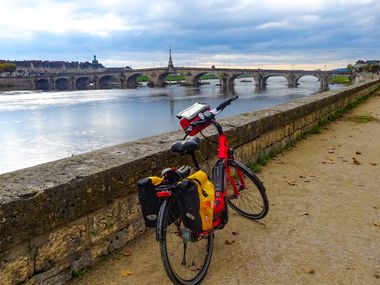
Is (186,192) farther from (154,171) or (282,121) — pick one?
(282,121)

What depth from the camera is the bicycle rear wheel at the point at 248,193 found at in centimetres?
306

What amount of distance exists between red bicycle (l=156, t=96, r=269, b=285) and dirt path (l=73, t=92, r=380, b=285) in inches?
4.3

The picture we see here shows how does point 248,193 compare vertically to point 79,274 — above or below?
above

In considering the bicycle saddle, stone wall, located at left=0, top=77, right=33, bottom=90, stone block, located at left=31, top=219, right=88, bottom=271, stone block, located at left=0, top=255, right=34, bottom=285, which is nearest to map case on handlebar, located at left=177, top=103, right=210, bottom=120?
the bicycle saddle

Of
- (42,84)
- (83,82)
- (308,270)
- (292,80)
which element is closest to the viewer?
(308,270)

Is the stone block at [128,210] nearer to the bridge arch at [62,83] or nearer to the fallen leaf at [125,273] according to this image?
the fallen leaf at [125,273]

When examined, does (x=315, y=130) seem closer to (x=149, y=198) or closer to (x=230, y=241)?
(x=230, y=241)

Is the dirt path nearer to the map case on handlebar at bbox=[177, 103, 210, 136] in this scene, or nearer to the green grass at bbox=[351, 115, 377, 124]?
the map case on handlebar at bbox=[177, 103, 210, 136]

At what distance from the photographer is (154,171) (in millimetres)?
2926

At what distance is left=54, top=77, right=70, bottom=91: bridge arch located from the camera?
292ft

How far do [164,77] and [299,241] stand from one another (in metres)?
83.1

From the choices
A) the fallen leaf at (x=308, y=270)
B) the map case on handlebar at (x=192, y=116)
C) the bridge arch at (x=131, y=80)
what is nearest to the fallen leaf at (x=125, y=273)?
the map case on handlebar at (x=192, y=116)

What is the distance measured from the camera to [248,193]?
10.6 ft

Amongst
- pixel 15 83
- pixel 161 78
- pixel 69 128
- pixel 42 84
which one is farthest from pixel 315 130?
→ pixel 42 84
